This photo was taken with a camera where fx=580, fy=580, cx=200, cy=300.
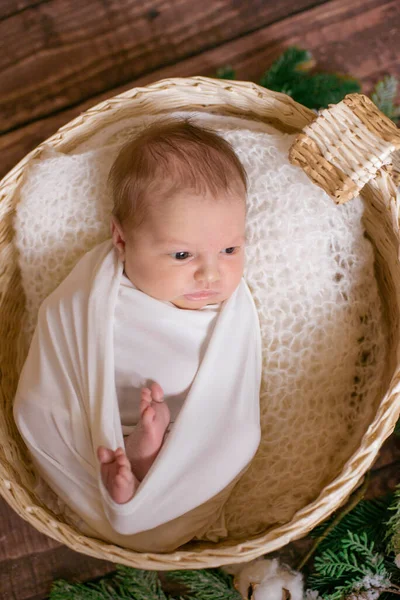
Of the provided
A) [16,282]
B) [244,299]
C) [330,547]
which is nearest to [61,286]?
[16,282]

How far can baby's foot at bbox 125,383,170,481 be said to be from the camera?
1025 mm

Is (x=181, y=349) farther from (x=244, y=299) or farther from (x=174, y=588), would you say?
(x=174, y=588)

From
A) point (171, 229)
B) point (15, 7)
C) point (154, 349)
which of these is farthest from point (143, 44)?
point (154, 349)

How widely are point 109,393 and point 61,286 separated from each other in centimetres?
28

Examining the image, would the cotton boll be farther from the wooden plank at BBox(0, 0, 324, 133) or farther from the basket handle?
the wooden plank at BBox(0, 0, 324, 133)

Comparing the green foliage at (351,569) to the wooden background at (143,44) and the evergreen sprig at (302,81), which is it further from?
the wooden background at (143,44)

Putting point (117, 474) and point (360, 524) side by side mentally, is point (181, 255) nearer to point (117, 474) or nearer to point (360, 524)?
point (117, 474)

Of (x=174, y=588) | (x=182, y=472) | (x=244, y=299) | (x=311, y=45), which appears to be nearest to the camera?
(x=182, y=472)

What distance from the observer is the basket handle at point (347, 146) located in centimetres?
102

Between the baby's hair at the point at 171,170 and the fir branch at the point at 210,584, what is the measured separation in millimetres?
756

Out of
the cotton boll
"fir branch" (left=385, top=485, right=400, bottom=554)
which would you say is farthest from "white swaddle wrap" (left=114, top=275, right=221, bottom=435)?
"fir branch" (left=385, top=485, right=400, bottom=554)

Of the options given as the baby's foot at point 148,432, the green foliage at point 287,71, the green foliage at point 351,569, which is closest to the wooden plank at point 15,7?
the green foliage at point 287,71

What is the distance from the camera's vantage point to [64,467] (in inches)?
43.9

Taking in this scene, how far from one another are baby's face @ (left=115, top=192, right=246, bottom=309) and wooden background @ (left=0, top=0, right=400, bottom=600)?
0.64 m
